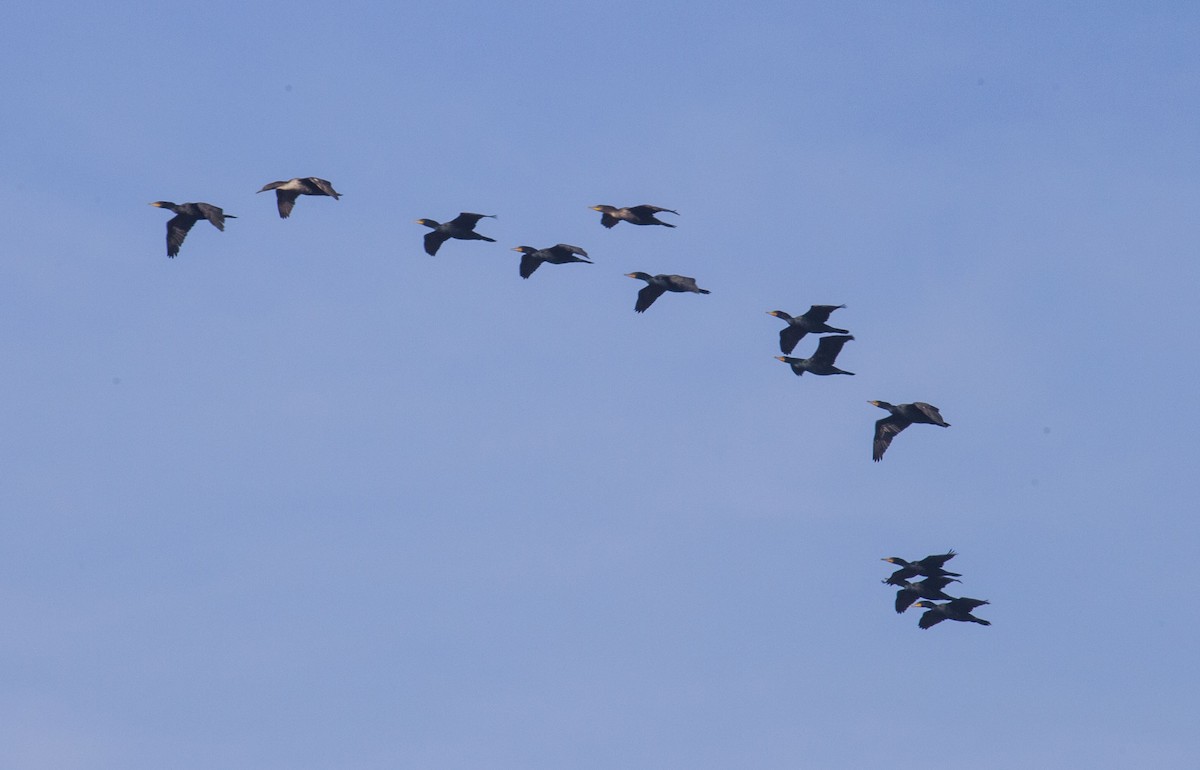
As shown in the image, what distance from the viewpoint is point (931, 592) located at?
62.8 m

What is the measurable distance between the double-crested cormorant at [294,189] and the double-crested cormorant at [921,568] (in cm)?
1837

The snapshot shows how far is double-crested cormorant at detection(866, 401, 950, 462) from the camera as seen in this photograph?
202ft

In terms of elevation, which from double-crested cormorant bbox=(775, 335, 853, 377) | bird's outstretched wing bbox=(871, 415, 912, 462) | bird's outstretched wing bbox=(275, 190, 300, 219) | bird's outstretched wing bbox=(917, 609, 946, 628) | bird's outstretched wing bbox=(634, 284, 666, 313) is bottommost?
bird's outstretched wing bbox=(917, 609, 946, 628)

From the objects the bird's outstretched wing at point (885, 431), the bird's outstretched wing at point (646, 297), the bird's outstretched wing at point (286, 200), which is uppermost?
the bird's outstretched wing at point (286, 200)

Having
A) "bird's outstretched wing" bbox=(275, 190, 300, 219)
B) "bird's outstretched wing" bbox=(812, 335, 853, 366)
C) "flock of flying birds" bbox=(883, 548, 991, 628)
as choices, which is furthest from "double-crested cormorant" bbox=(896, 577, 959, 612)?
"bird's outstretched wing" bbox=(275, 190, 300, 219)

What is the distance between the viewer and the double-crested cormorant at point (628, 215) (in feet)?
202

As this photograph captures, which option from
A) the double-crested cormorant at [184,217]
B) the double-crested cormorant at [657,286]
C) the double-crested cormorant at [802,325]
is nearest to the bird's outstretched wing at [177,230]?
the double-crested cormorant at [184,217]

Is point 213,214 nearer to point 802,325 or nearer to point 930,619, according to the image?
point 802,325

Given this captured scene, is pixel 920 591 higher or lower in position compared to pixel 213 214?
lower

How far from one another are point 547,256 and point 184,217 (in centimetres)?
988

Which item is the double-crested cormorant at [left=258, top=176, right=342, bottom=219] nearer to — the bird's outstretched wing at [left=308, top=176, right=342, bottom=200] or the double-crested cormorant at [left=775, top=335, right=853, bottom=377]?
the bird's outstretched wing at [left=308, top=176, right=342, bottom=200]

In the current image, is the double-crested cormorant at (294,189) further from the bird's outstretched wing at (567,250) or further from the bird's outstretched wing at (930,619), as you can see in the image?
the bird's outstretched wing at (930,619)

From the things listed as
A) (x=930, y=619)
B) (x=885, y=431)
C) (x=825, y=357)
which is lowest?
(x=930, y=619)

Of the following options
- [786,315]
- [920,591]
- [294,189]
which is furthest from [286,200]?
[920,591]
